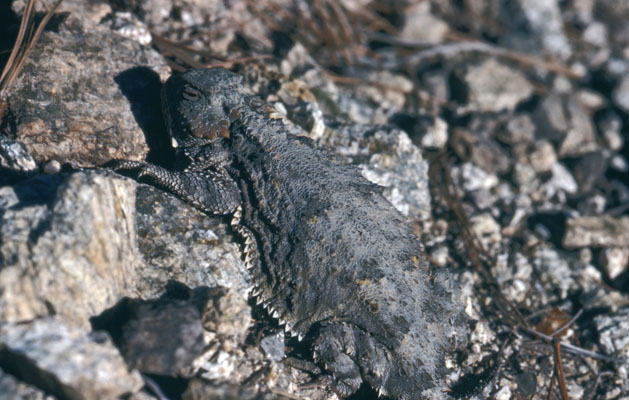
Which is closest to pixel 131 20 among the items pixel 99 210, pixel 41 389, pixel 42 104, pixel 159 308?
pixel 42 104

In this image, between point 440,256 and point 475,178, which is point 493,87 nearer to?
point 475,178

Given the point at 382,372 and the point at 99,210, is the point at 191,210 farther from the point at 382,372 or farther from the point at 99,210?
the point at 382,372

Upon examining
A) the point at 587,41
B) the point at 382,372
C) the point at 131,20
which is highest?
the point at 131,20

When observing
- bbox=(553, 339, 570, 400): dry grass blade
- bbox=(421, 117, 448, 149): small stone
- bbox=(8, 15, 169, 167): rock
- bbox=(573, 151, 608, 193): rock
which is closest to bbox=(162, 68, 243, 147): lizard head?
bbox=(8, 15, 169, 167): rock

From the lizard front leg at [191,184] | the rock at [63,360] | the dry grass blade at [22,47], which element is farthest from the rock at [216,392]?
the dry grass blade at [22,47]

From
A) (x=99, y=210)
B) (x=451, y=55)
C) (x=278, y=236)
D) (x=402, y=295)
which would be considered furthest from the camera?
(x=451, y=55)

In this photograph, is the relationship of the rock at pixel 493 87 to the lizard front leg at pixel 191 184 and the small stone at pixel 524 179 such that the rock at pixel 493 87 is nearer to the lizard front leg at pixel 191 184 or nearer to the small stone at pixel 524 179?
the small stone at pixel 524 179
